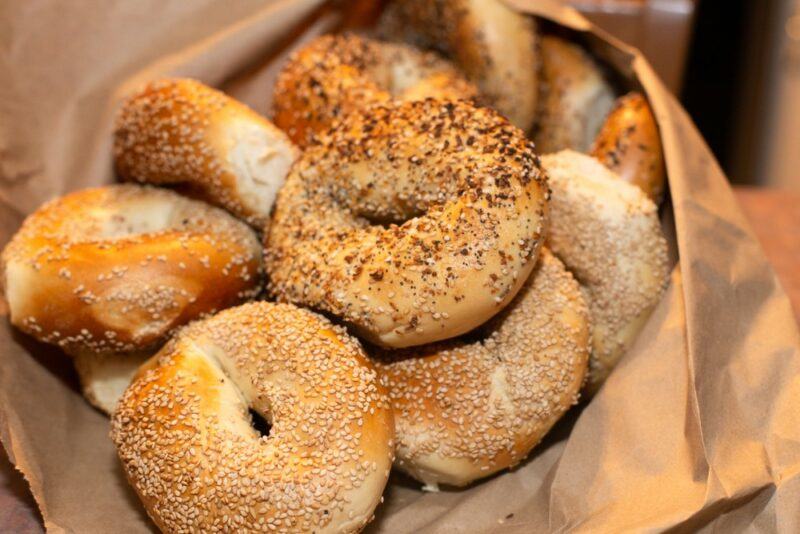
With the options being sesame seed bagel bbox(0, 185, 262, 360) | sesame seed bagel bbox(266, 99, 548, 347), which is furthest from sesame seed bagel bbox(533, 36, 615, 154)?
sesame seed bagel bbox(0, 185, 262, 360)

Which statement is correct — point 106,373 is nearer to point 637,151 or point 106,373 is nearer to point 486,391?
point 486,391

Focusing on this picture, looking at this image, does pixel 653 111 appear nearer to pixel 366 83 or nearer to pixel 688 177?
pixel 688 177

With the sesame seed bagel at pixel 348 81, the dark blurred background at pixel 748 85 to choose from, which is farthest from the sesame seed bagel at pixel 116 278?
the dark blurred background at pixel 748 85

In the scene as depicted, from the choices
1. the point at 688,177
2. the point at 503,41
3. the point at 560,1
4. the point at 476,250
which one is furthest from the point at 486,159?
the point at 560,1

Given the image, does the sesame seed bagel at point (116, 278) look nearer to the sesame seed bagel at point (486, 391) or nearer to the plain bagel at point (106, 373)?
the plain bagel at point (106, 373)

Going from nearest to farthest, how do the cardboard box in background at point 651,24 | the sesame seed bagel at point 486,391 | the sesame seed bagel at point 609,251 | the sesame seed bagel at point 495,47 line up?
the sesame seed bagel at point 486,391, the sesame seed bagel at point 609,251, the sesame seed bagel at point 495,47, the cardboard box in background at point 651,24

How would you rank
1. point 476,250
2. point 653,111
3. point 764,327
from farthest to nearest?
point 653,111 < point 764,327 < point 476,250

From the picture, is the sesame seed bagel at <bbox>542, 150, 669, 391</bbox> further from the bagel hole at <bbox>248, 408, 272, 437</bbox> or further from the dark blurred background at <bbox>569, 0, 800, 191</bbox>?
the dark blurred background at <bbox>569, 0, 800, 191</bbox>

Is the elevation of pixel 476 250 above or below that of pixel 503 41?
below
